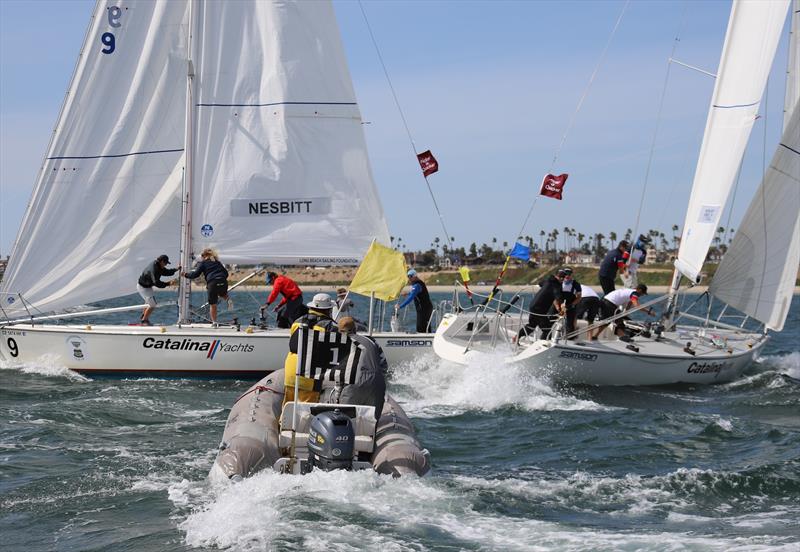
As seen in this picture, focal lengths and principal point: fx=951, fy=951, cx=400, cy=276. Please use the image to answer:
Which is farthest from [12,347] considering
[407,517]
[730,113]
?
[730,113]

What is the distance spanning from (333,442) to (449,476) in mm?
1815

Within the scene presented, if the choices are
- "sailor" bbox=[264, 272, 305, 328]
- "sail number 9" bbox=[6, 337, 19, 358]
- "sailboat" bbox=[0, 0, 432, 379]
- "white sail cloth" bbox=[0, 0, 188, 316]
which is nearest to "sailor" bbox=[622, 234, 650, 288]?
"sailboat" bbox=[0, 0, 432, 379]

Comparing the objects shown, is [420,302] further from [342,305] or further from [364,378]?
[364,378]

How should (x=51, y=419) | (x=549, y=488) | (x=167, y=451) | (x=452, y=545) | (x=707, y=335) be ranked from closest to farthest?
1. (x=452, y=545)
2. (x=549, y=488)
3. (x=167, y=451)
4. (x=51, y=419)
5. (x=707, y=335)

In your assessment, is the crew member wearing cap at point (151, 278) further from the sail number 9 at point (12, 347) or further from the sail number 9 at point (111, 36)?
the sail number 9 at point (111, 36)

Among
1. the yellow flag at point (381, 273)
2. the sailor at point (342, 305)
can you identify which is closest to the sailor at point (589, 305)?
the yellow flag at point (381, 273)

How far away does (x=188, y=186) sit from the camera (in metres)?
17.6

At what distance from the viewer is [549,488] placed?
9633 mm

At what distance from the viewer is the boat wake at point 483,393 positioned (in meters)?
14.7

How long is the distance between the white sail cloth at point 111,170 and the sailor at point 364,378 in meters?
9.11

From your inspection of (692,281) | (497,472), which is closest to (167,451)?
(497,472)

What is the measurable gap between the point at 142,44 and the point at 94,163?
93.9 inches

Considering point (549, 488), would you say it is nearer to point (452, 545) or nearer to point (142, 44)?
point (452, 545)

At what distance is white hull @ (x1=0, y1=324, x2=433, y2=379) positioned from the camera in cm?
1686
